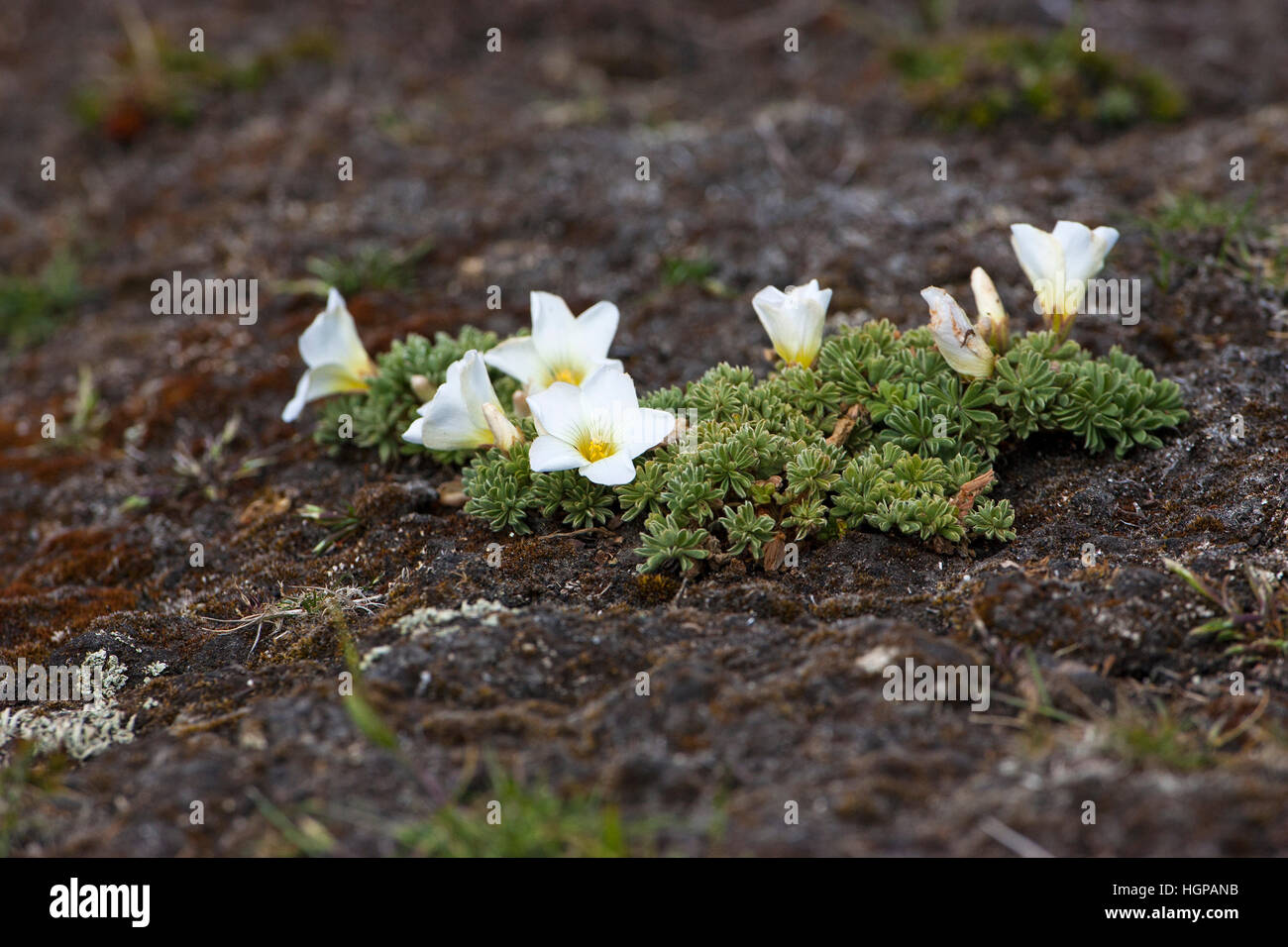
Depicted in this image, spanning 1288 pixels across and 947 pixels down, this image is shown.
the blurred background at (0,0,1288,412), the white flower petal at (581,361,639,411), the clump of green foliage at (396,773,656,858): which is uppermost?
the blurred background at (0,0,1288,412)

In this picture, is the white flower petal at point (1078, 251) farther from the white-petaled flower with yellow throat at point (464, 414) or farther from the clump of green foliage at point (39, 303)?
the clump of green foliage at point (39, 303)

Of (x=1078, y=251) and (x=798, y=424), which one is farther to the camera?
(x=1078, y=251)

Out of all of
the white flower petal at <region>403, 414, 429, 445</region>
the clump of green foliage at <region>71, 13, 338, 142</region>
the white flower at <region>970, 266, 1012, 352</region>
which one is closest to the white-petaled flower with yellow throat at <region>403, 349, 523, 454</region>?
the white flower petal at <region>403, 414, 429, 445</region>

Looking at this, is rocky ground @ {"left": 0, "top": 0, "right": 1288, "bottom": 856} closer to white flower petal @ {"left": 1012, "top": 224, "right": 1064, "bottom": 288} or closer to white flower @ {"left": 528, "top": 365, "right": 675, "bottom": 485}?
white flower @ {"left": 528, "top": 365, "right": 675, "bottom": 485}

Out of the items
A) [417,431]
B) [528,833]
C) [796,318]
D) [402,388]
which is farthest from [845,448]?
[528,833]

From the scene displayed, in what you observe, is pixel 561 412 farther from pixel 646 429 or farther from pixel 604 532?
pixel 604 532

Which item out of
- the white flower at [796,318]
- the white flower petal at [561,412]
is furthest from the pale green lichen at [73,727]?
the white flower at [796,318]

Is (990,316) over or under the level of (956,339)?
over

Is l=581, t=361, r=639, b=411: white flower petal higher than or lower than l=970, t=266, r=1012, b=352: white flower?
lower
